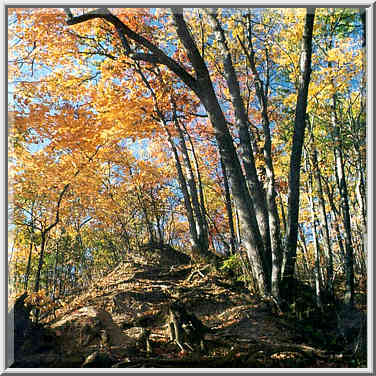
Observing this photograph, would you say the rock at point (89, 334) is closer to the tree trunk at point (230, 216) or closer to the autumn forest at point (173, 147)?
the autumn forest at point (173, 147)

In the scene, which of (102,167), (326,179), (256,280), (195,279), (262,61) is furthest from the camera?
(326,179)

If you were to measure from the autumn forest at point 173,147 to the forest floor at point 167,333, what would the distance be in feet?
0.40

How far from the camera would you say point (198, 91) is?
10.2ft

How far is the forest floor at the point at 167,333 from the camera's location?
6.98 feet

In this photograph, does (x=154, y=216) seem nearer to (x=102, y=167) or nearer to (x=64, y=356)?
(x=102, y=167)

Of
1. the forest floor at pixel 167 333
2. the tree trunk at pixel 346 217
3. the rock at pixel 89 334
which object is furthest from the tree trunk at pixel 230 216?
the rock at pixel 89 334

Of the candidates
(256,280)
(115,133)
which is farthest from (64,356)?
(115,133)

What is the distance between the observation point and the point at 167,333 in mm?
2297

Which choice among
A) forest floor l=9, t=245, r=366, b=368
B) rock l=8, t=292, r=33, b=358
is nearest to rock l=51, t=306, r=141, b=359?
forest floor l=9, t=245, r=366, b=368

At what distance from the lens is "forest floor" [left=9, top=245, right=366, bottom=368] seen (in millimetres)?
2127

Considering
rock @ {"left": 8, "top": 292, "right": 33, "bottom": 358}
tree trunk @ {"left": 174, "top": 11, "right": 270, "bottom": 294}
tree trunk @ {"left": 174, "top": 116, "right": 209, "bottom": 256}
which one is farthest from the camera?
tree trunk @ {"left": 174, "top": 116, "right": 209, "bottom": 256}

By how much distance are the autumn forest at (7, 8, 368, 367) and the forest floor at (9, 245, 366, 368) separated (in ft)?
0.40

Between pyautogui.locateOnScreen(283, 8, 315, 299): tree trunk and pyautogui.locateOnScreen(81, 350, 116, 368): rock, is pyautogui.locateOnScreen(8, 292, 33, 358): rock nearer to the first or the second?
pyautogui.locateOnScreen(81, 350, 116, 368): rock

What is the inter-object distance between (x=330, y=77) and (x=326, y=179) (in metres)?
2.01
